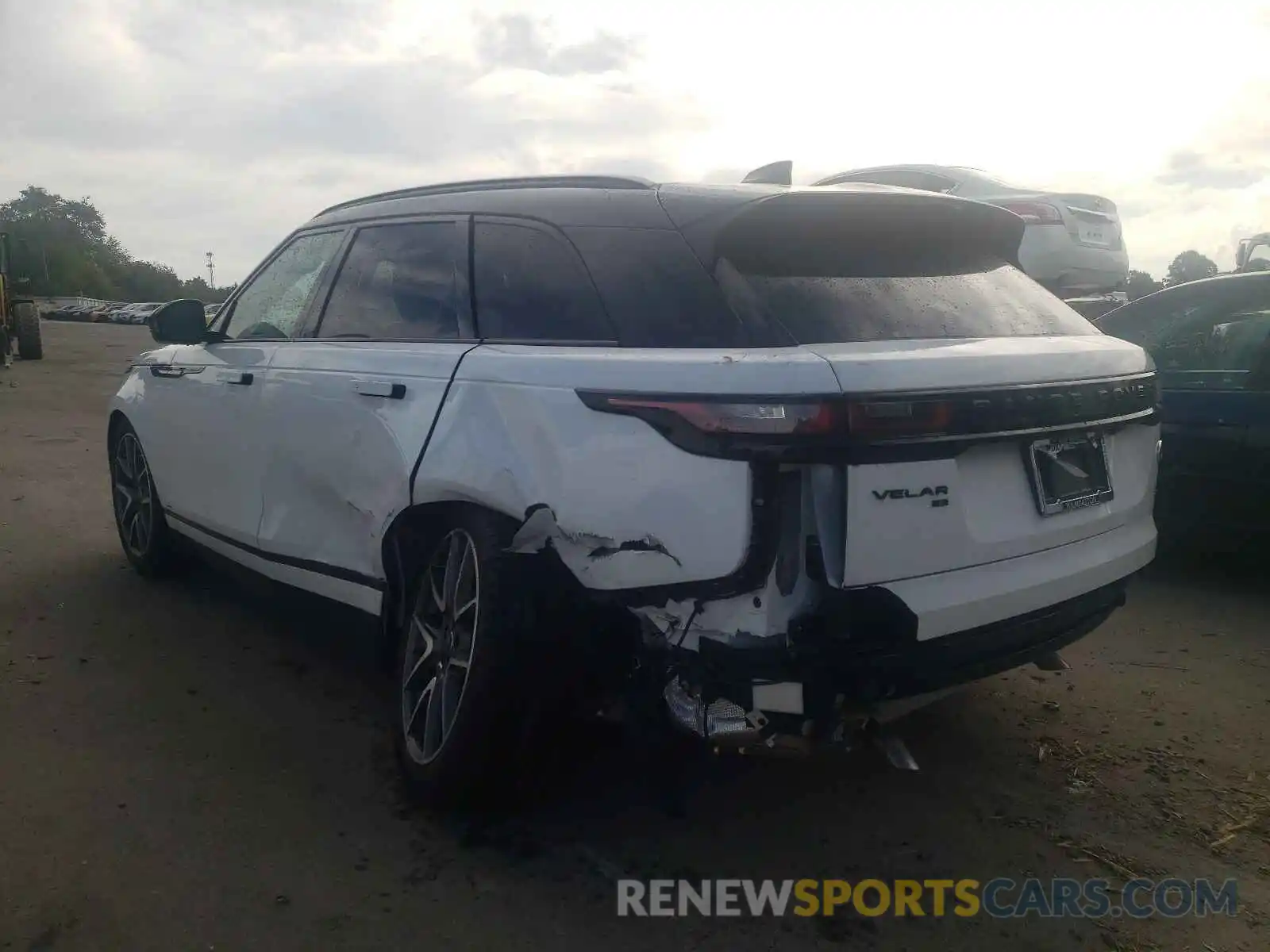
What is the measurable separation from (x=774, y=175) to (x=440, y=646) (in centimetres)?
179

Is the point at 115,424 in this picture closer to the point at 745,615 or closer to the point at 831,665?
the point at 745,615

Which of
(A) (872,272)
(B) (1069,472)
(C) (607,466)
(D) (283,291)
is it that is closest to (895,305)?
(A) (872,272)

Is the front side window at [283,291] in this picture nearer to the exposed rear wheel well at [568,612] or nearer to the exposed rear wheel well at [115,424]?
the exposed rear wheel well at [115,424]

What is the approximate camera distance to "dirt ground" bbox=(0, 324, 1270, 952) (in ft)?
8.11

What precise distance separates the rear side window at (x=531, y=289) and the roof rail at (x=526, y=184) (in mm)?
185

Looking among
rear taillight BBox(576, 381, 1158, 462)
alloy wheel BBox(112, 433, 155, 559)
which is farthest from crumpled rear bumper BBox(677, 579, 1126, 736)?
alloy wheel BBox(112, 433, 155, 559)

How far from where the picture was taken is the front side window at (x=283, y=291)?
4004 mm

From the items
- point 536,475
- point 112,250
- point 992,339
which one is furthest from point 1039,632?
point 112,250

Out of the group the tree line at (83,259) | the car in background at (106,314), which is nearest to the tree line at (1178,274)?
the car in background at (106,314)

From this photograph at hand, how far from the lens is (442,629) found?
9.85 ft

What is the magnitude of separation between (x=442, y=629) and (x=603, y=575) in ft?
2.41

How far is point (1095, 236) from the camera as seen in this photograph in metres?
9.36

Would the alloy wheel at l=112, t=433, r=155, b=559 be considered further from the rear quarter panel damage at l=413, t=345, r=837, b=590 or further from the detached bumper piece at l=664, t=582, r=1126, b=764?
the detached bumper piece at l=664, t=582, r=1126, b=764

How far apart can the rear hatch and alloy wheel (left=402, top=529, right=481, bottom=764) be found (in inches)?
41.5
